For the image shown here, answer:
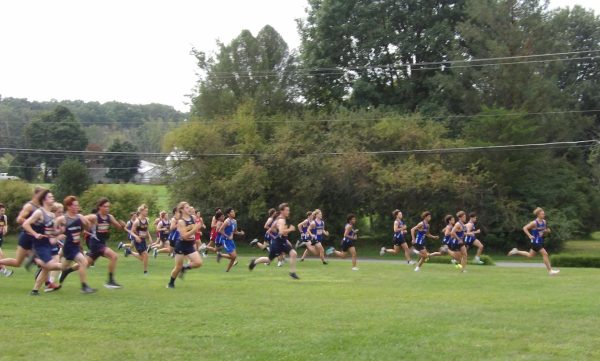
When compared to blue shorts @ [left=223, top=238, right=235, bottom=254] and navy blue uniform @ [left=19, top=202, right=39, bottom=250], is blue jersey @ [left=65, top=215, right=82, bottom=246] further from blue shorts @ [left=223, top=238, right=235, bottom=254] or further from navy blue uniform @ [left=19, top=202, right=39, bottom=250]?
blue shorts @ [left=223, top=238, right=235, bottom=254]

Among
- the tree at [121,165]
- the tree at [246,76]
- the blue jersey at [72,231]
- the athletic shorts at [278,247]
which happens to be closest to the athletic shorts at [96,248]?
the blue jersey at [72,231]

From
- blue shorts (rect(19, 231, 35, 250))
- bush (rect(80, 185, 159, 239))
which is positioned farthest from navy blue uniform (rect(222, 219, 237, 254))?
bush (rect(80, 185, 159, 239))

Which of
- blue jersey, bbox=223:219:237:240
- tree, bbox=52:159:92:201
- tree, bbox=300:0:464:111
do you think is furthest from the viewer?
tree, bbox=300:0:464:111

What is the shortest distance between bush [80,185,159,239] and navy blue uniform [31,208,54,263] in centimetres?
3650

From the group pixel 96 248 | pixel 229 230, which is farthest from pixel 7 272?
pixel 229 230

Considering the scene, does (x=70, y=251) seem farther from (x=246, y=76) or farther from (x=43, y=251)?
(x=246, y=76)

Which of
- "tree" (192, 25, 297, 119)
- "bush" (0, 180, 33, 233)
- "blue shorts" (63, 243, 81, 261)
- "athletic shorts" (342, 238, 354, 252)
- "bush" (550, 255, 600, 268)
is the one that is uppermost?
"tree" (192, 25, 297, 119)

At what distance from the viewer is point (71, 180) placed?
52500mm

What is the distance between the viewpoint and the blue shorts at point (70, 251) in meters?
14.3

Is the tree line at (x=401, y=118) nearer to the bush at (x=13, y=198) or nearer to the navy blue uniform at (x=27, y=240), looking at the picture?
the bush at (x=13, y=198)

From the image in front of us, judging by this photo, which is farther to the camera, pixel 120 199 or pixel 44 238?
pixel 120 199

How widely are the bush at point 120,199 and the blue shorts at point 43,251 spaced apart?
3655cm

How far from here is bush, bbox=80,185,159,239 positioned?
49938 millimetres

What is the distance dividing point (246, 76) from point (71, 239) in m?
45.1
